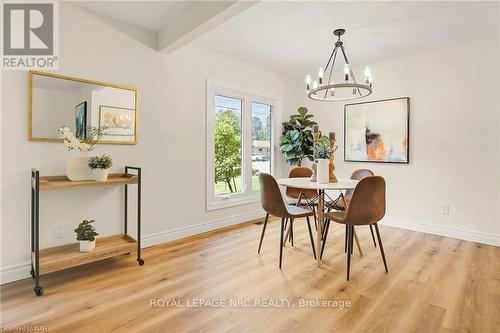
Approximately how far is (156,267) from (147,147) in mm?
1275

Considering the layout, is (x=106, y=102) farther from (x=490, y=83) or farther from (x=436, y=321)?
(x=490, y=83)

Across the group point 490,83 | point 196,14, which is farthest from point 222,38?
point 490,83

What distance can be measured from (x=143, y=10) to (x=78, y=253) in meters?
2.30

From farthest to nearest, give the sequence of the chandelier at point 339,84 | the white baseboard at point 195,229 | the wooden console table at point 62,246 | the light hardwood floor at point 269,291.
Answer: the white baseboard at point 195,229 < the chandelier at point 339,84 < the wooden console table at point 62,246 < the light hardwood floor at point 269,291

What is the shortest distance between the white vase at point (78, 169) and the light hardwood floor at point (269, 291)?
0.84 meters

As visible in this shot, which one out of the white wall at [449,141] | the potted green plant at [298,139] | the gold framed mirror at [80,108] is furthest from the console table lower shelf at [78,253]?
the white wall at [449,141]

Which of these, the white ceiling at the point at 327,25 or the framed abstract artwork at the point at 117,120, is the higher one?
the white ceiling at the point at 327,25

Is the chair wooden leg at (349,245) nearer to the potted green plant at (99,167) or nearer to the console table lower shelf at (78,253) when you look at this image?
the console table lower shelf at (78,253)

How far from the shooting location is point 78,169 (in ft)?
7.57

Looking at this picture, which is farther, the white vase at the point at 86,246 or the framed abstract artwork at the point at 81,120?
the framed abstract artwork at the point at 81,120

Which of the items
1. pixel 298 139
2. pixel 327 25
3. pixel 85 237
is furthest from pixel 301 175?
pixel 85 237

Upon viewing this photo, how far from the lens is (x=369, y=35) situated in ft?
10.2

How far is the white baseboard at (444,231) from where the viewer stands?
3.21 metres

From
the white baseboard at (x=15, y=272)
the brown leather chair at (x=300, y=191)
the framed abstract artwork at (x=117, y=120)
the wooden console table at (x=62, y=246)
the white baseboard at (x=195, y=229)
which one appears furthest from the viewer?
the brown leather chair at (x=300, y=191)
